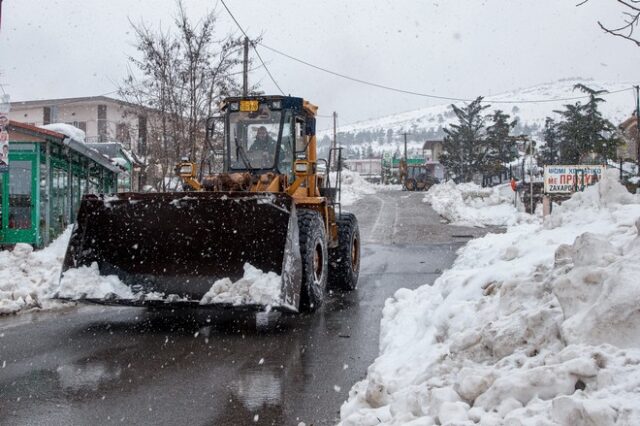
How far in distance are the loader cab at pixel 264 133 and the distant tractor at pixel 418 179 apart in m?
51.6

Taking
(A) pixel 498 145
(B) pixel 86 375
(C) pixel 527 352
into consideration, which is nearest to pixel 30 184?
(B) pixel 86 375

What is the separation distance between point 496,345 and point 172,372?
9.08 feet

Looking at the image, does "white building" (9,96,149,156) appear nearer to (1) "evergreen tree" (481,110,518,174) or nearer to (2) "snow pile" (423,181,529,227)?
(2) "snow pile" (423,181,529,227)

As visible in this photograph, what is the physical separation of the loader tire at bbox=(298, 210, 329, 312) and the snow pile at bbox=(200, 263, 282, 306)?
26.4 inches

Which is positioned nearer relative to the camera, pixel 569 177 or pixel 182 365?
pixel 182 365

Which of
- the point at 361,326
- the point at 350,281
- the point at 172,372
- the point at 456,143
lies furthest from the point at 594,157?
the point at 172,372

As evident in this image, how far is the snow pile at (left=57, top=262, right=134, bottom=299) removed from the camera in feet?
23.8

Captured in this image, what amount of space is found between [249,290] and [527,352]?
11.7 ft

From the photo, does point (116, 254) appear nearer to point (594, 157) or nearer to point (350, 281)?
point (350, 281)

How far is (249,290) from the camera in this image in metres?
6.83

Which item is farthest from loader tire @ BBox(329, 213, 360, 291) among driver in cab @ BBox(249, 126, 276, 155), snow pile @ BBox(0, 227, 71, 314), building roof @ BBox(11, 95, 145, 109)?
building roof @ BBox(11, 95, 145, 109)

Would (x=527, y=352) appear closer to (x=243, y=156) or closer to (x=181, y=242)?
(x=181, y=242)

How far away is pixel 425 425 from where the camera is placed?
3258 mm

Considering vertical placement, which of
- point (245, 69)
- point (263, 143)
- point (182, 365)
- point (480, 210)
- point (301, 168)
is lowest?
point (182, 365)
